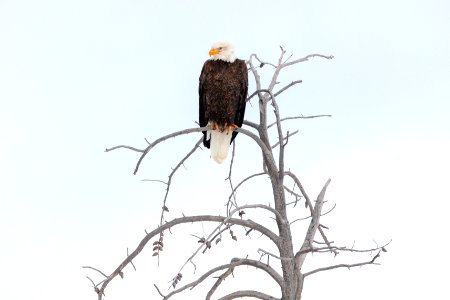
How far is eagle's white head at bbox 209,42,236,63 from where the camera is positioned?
9336mm

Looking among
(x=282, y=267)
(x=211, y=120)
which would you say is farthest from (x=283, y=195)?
(x=211, y=120)

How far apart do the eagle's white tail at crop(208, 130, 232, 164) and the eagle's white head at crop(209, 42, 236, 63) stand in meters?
0.90

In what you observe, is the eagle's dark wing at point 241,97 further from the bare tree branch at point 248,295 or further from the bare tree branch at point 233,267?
the bare tree branch at point 248,295

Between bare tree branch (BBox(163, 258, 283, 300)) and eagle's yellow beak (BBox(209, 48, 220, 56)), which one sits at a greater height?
eagle's yellow beak (BBox(209, 48, 220, 56))

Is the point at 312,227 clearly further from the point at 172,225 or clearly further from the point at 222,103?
the point at 222,103

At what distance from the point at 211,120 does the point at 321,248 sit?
7.25ft

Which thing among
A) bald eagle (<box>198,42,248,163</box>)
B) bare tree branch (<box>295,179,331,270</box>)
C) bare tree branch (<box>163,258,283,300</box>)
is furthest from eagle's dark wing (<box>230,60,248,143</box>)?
bare tree branch (<box>163,258,283,300</box>)

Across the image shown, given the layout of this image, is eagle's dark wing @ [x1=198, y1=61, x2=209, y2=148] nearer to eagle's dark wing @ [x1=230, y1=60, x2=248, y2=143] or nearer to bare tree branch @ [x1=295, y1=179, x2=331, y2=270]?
eagle's dark wing @ [x1=230, y1=60, x2=248, y2=143]

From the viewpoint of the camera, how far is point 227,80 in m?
9.18

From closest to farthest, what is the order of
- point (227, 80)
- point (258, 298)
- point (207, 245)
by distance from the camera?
1. point (207, 245)
2. point (258, 298)
3. point (227, 80)

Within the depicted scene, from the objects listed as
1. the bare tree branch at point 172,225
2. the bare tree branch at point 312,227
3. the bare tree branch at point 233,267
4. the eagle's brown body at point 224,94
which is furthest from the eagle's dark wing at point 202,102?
the bare tree branch at point 233,267

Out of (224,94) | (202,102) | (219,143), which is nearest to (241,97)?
(224,94)

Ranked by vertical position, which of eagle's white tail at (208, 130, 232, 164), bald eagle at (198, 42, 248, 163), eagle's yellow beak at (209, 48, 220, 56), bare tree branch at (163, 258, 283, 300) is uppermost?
eagle's yellow beak at (209, 48, 220, 56)

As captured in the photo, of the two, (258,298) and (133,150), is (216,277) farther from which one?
(133,150)
